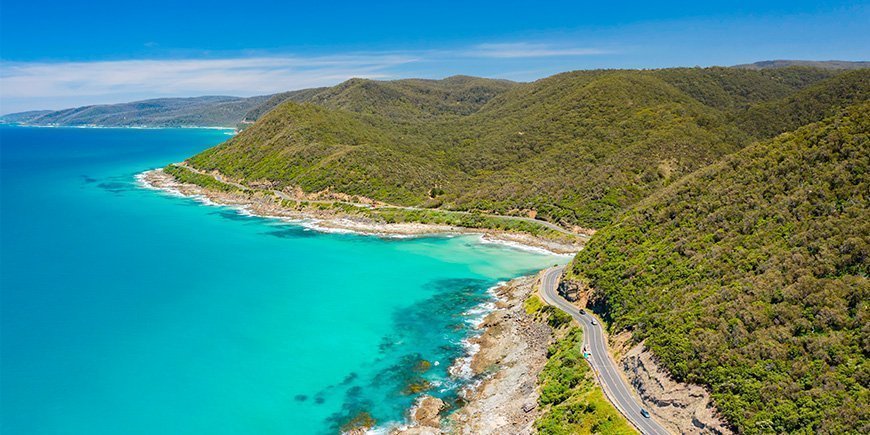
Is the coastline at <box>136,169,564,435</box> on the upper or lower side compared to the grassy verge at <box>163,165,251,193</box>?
lower

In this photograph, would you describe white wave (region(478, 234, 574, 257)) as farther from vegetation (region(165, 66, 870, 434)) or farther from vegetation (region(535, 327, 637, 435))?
vegetation (region(535, 327, 637, 435))

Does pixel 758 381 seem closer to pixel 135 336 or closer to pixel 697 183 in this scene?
pixel 697 183

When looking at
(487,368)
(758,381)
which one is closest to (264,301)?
(487,368)

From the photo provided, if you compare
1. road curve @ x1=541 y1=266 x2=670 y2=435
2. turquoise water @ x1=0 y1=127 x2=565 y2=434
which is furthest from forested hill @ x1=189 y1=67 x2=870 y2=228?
road curve @ x1=541 y1=266 x2=670 y2=435

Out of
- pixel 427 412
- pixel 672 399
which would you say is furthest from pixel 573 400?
pixel 427 412

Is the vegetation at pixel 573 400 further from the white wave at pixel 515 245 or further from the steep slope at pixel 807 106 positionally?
the steep slope at pixel 807 106

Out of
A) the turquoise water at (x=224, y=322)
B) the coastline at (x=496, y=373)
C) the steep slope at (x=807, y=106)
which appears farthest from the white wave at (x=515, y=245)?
the steep slope at (x=807, y=106)
